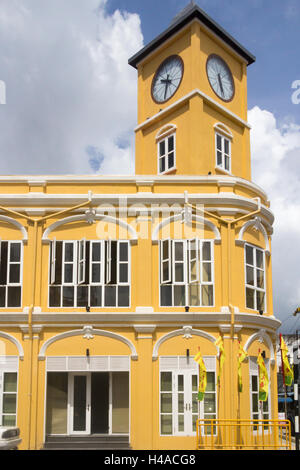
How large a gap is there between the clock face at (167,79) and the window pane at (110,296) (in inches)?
410

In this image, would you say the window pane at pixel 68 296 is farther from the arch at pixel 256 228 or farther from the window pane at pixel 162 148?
the window pane at pixel 162 148

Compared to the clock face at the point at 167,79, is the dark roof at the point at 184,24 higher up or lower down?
higher up

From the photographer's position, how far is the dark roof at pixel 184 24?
2748 centimetres

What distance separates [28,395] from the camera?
21.2 meters

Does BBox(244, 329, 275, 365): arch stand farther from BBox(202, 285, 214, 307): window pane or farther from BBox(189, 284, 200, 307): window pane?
BBox(189, 284, 200, 307): window pane

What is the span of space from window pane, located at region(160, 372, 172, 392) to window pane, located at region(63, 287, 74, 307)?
3.94 meters

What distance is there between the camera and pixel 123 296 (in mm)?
22188

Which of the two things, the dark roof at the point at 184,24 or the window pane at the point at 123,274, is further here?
the dark roof at the point at 184,24

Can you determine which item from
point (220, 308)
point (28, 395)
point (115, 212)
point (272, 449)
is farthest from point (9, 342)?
point (272, 449)

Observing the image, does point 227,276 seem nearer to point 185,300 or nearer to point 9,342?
point 185,300

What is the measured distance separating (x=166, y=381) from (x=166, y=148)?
10831 millimetres

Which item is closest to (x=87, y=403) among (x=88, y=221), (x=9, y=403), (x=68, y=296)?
(x=9, y=403)

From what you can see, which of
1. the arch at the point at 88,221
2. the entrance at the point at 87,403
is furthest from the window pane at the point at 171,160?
the entrance at the point at 87,403

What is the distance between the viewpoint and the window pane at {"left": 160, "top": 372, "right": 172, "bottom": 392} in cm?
2144
